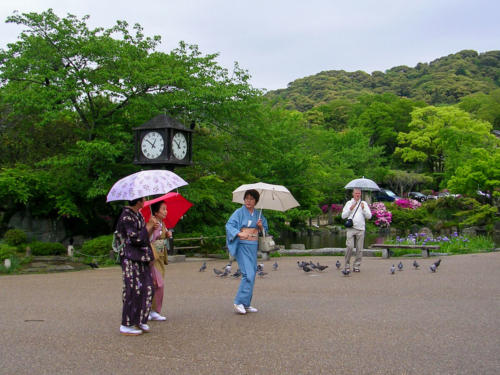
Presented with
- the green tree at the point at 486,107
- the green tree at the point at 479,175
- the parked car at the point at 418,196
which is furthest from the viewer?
the green tree at the point at 486,107

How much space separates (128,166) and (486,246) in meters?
11.9

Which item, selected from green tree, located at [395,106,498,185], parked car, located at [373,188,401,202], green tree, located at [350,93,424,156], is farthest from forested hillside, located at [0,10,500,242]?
green tree, located at [350,93,424,156]

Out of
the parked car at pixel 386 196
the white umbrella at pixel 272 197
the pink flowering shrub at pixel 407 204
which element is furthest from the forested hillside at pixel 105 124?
the parked car at pixel 386 196

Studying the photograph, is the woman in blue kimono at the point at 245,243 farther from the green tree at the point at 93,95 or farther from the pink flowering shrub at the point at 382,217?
the pink flowering shrub at the point at 382,217

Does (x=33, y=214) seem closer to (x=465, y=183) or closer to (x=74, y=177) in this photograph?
(x=74, y=177)

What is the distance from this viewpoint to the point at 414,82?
10250cm

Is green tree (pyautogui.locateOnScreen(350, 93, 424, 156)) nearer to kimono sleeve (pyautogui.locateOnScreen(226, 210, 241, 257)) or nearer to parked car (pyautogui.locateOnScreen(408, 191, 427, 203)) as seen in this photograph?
parked car (pyautogui.locateOnScreen(408, 191, 427, 203))

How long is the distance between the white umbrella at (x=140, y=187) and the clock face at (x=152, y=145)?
7210 millimetres

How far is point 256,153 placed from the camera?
17.9 meters

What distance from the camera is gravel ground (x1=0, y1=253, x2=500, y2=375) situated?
4.23 metres

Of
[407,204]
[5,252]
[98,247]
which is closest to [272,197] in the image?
[98,247]

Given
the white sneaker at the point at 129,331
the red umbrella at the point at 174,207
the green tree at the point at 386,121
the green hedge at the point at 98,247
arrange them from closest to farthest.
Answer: the white sneaker at the point at 129,331, the red umbrella at the point at 174,207, the green hedge at the point at 98,247, the green tree at the point at 386,121

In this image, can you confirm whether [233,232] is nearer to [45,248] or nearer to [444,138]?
[45,248]

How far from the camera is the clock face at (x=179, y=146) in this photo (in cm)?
1295
